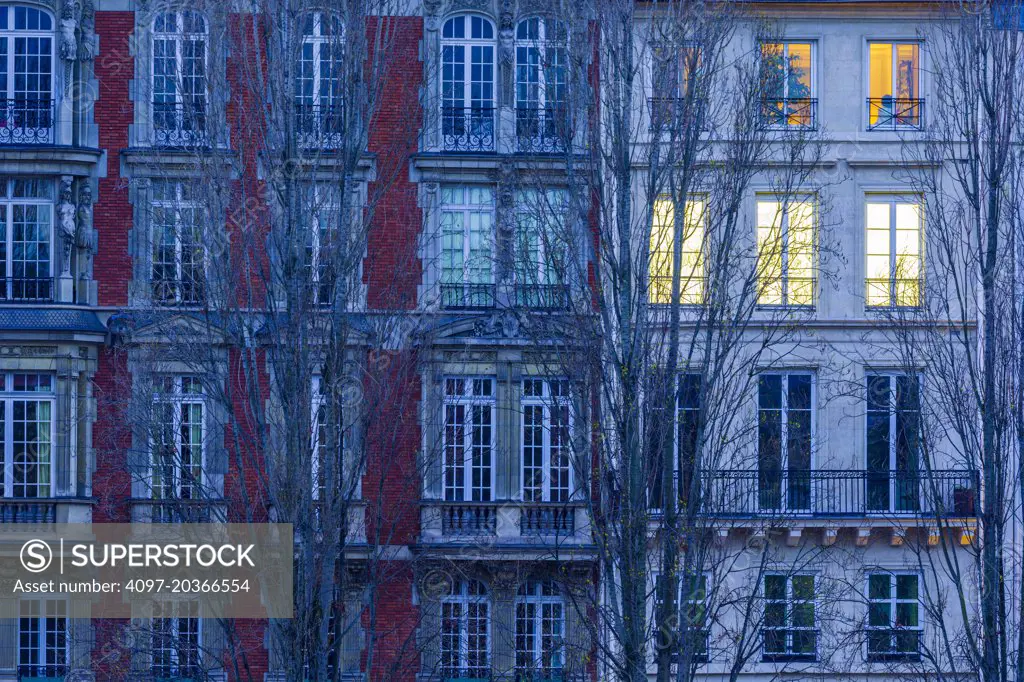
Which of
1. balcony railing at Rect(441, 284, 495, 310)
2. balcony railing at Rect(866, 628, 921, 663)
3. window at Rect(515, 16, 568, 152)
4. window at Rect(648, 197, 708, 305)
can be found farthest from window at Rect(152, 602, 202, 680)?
balcony railing at Rect(866, 628, 921, 663)

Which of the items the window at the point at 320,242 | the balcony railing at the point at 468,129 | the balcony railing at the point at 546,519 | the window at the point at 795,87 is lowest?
the balcony railing at the point at 546,519

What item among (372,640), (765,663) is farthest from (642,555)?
(765,663)

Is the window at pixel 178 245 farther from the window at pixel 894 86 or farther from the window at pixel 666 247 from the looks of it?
the window at pixel 894 86

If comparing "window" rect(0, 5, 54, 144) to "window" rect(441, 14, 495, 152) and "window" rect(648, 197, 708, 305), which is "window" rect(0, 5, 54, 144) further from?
"window" rect(648, 197, 708, 305)

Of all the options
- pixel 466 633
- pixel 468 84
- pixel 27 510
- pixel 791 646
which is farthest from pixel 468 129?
pixel 791 646

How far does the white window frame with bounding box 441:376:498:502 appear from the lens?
24.7 m

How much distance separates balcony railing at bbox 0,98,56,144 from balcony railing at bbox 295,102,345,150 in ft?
16.6

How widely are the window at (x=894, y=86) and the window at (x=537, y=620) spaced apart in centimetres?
910

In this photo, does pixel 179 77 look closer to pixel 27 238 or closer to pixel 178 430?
pixel 27 238

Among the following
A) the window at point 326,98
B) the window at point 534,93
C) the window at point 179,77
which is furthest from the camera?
the window at point 534,93

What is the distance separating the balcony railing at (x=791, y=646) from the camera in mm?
23875

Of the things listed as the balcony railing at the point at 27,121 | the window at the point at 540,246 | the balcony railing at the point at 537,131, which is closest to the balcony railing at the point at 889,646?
the window at the point at 540,246

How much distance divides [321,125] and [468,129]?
4022mm

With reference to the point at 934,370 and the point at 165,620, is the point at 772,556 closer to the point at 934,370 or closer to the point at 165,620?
the point at 934,370
